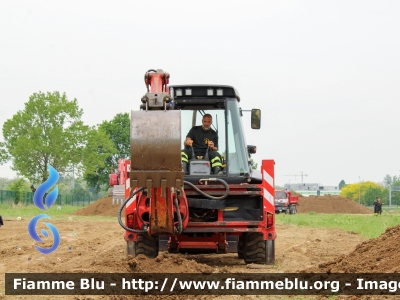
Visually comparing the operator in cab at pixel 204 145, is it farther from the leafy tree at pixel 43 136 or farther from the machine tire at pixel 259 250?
the leafy tree at pixel 43 136

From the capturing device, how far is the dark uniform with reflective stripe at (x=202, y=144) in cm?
1096

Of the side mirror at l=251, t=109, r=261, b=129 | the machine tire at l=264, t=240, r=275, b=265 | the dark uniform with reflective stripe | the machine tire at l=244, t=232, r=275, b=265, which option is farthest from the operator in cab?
the machine tire at l=264, t=240, r=275, b=265

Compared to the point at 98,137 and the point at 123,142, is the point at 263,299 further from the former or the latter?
the point at 123,142

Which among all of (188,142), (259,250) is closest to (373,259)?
(259,250)

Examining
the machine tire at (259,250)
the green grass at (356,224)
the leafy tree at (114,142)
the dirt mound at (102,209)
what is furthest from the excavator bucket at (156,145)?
the leafy tree at (114,142)

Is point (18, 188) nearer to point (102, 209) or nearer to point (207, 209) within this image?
point (102, 209)

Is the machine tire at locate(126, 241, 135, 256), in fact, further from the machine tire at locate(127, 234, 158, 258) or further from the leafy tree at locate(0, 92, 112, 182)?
the leafy tree at locate(0, 92, 112, 182)

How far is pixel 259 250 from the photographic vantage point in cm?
1089

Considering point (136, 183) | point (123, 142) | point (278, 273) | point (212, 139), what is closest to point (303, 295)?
point (278, 273)

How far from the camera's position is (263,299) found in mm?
7629

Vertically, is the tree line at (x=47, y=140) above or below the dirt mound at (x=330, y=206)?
above

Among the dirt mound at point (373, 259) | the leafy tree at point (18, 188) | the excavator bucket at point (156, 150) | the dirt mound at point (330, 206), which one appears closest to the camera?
the dirt mound at point (373, 259)

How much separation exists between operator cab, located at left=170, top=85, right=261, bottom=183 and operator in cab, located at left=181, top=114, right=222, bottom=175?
84 mm

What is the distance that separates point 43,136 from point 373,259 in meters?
53.3
